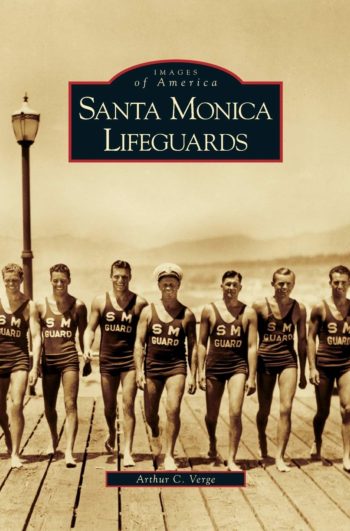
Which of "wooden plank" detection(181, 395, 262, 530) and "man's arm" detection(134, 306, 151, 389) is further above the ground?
"man's arm" detection(134, 306, 151, 389)

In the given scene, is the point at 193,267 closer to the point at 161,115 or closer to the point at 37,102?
the point at 37,102

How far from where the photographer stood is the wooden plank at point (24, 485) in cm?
554

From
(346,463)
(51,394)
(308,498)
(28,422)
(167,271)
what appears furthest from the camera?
(28,422)

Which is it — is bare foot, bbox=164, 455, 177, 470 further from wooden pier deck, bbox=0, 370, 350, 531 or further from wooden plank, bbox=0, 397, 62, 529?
wooden plank, bbox=0, 397, 62, 529

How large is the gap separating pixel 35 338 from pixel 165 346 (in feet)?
3.88

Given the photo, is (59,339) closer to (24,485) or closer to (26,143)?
(24,485)

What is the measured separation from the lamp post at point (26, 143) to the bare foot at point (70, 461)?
3.61 metres

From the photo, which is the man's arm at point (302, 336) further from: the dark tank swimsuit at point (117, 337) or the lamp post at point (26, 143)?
the lamp post at point (26, 143)

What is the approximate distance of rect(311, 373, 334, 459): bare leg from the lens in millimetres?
7168

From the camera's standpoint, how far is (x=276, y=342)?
7055 millimetres

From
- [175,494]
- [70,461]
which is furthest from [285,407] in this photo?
[70,461]

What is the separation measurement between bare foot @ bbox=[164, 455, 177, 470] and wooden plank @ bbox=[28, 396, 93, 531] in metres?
0.76

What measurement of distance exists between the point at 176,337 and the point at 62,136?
1290cm

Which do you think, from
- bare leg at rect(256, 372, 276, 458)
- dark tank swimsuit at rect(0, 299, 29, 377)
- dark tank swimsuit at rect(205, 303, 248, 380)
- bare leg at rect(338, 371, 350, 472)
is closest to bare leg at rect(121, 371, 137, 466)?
dark tank swimsuit at rect(205, 303, 248, 380)
